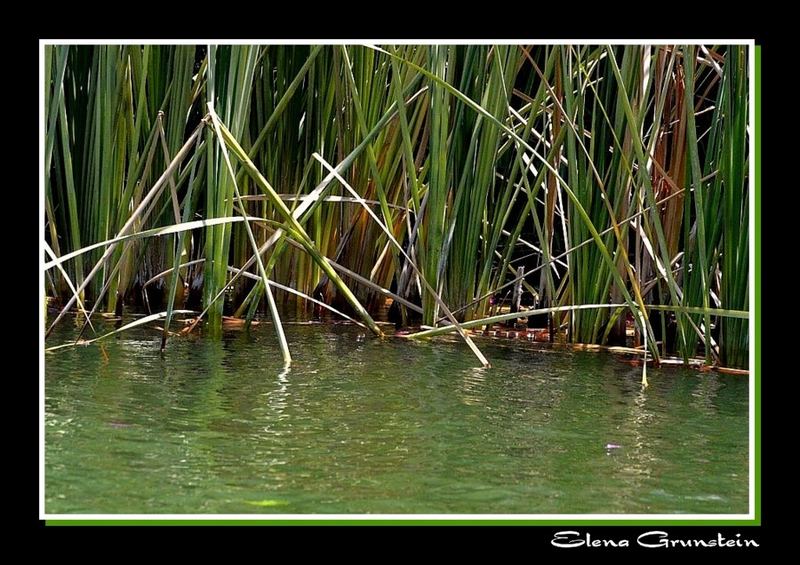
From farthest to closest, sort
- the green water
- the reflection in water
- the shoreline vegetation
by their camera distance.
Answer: the shoreline vegetation → the reflection in water → the green water

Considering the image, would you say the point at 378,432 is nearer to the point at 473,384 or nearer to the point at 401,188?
the point at 473,384

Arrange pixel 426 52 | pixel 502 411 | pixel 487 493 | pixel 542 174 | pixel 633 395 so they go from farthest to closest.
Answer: pixel 426 52, pixel 542 174, pixel 633 395, pixel 502 411, pixel 487 493

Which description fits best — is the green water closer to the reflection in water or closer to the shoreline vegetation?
the reflection in water

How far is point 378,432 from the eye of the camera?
2.12 m

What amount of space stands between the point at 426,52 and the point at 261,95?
0.51 meters

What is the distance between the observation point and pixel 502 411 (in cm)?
233

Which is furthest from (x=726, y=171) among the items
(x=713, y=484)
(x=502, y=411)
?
(x=713, y=484)

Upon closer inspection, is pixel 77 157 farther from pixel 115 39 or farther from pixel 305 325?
pixel 115 39

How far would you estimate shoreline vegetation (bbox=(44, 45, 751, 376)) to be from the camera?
9.01 ft

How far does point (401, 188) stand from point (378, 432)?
61.6 inches

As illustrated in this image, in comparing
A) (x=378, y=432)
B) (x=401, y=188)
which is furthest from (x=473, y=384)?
(x=401, y=188)

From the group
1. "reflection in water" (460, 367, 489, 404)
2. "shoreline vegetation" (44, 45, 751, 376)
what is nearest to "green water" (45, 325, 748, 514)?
"reflection in water" (460, 367, 489, 404)

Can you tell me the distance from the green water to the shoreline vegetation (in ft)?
0.41

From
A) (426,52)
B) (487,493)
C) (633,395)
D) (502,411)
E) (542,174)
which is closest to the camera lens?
(487,493)
